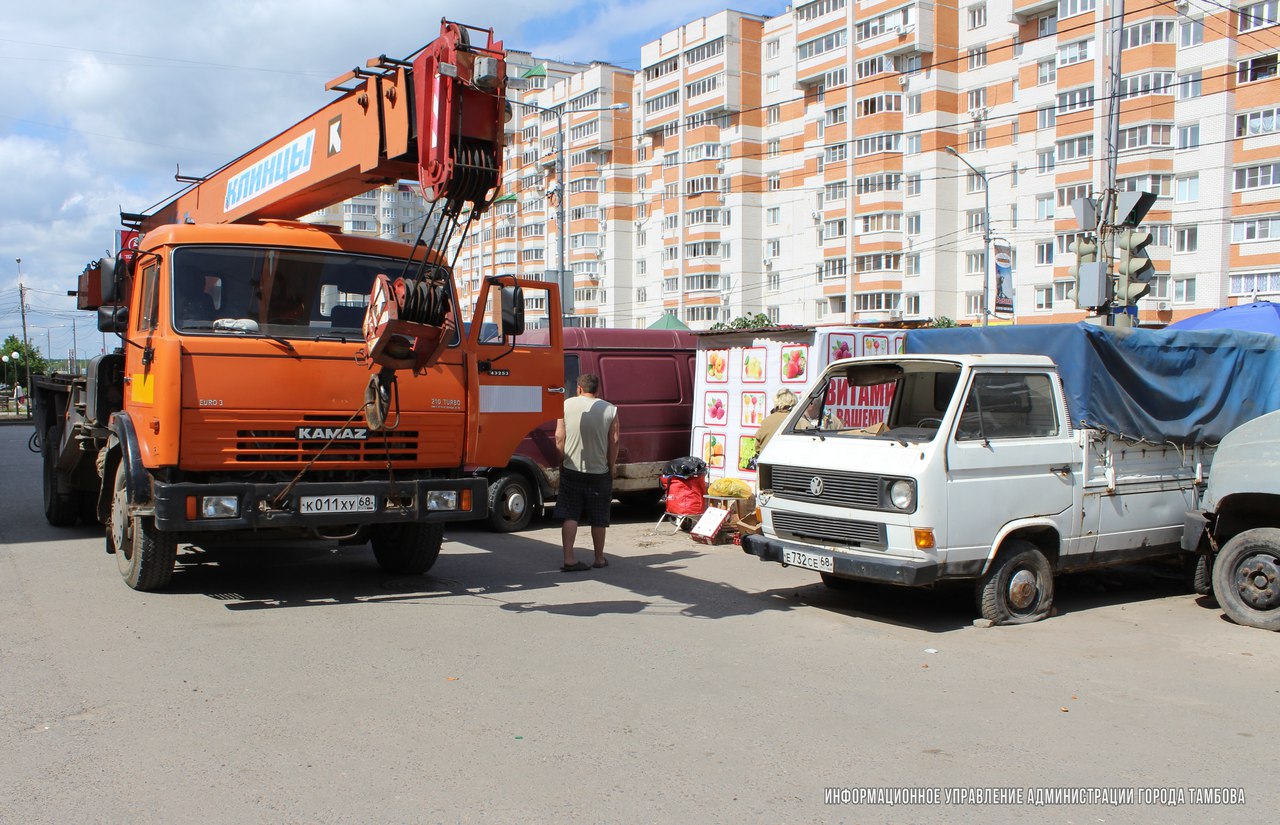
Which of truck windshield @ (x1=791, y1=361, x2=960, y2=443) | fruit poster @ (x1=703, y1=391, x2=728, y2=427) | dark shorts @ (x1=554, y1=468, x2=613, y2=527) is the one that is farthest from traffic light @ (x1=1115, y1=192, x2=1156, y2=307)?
dark shorts @ (x1=554, y1=468, x2=613, y2=527)

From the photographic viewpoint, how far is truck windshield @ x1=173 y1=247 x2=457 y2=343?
7.43 metres

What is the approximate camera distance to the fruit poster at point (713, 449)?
505 inches

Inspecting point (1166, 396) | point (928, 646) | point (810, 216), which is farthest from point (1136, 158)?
point (928, 646)

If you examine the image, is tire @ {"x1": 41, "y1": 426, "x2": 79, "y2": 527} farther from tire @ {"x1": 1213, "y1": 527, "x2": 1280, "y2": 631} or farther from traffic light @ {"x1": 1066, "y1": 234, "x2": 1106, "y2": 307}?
traffic light @ {"x1": 1066, "y1": 234, "x2": 1106, "y2": 307}

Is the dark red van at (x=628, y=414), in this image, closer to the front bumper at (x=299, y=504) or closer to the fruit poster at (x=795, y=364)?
the fruit poster at (x=795, y=364)

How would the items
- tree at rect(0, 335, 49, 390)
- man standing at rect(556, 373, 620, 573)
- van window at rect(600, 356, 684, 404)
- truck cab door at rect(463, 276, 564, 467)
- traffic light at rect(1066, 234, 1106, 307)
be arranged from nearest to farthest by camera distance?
1. truck cab door at rect(463, 276, 564, 467)
2. man standing at rect(556, 373, 620, 573)
3. traffic light at rect(1066, 234, 1106, 307)
4. van window at rect(600, 356, 684, 404)
5. tree at rect(0, 335, 49, 390)

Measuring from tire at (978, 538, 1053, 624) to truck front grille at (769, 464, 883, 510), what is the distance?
106 cm

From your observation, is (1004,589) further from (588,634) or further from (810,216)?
(810,216)

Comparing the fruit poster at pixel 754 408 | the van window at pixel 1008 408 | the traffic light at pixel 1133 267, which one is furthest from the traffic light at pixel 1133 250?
the van window at pixel 1008 408

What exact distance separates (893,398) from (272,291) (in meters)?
5.23

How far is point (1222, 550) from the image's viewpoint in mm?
7871

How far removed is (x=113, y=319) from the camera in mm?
8430

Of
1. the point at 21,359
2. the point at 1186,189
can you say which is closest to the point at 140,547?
the point at 1186,189

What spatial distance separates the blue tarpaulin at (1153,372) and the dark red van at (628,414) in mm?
4556
